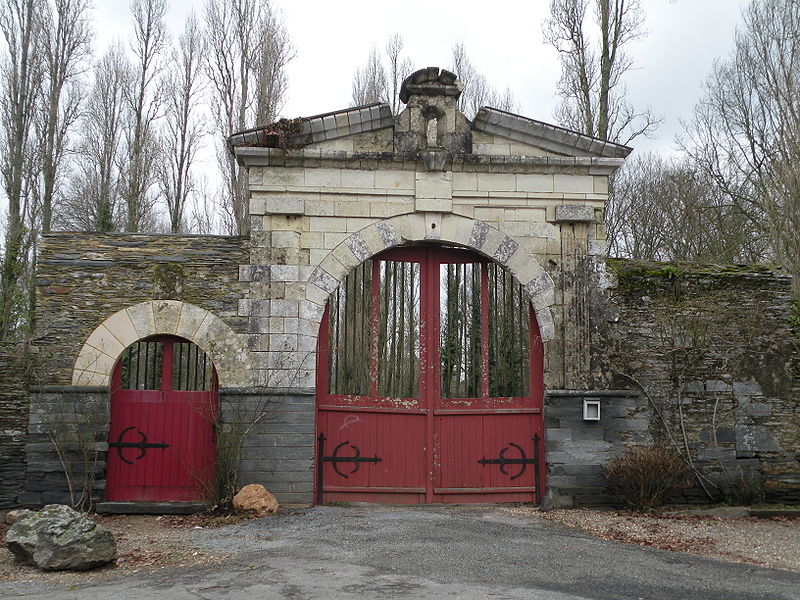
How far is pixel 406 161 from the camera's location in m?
8.73

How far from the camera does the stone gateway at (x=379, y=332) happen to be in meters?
8.32

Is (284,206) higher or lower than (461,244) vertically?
higher

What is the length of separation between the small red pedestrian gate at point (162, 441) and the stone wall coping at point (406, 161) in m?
2.19

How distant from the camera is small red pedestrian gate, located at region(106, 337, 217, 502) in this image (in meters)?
8.34

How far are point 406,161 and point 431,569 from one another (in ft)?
15.0

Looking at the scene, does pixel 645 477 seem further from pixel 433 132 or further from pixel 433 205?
pixel 433 132

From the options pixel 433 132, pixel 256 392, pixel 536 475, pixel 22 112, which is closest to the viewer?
pixel 256 392

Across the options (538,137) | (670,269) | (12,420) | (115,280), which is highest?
(538,137)

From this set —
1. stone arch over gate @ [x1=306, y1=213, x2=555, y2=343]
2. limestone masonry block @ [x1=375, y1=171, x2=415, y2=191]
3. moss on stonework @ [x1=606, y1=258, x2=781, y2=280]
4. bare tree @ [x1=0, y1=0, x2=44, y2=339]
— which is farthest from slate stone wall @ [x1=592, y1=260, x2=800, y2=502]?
bare tree @ [x1=0, y1=0, x2=44, y2=339]

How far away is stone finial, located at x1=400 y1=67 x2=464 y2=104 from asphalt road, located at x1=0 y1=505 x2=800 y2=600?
4.53 meters

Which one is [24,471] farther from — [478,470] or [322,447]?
[478,470]

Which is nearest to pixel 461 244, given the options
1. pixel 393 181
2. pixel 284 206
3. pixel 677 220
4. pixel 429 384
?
pixel 393 181

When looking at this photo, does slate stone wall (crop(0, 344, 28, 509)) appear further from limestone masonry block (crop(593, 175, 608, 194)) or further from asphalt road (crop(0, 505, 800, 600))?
limestone masonry block (crop(593, 175, 608, 194))

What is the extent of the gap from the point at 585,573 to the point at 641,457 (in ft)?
9.09
